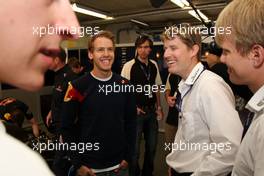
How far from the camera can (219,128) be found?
1.24 m

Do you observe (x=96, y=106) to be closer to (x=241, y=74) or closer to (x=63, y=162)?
(x=63, y=162)

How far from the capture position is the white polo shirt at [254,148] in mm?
682

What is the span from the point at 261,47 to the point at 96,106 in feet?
3.75

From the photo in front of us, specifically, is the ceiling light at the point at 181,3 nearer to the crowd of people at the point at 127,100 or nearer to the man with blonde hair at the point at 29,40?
the crowd of people at the point at 127,100

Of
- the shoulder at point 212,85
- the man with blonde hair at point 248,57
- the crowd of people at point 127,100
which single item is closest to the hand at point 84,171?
the crowd of people at point 127,100

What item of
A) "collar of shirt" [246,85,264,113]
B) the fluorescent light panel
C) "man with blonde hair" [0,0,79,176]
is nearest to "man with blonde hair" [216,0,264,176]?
"collar of shirt" [246,85,264,113]

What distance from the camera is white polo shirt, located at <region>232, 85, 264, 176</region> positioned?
0.68 meters

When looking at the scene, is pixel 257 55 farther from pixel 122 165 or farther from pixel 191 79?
pixel 122 165

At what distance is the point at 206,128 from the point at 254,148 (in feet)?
2.10

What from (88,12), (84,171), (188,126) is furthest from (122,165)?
(88,12)

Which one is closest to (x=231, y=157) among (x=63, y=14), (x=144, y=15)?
(x=63, y=14)

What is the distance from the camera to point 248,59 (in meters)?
0.90

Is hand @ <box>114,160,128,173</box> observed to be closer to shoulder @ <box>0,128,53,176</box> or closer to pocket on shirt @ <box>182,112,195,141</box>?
pocket on shirt @ <box>182,112,195,141</box>

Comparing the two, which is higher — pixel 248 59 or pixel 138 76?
pixel 248 59
